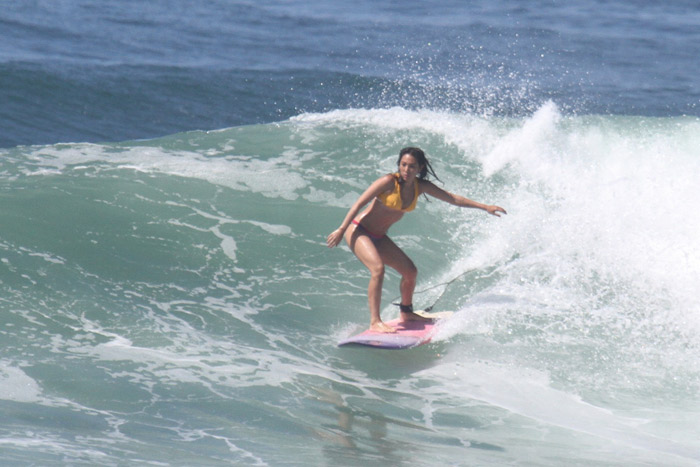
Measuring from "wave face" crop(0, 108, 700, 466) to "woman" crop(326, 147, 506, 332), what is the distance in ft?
1.81

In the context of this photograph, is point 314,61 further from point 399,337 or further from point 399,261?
point 399,337

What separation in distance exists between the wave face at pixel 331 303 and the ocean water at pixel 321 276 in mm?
28

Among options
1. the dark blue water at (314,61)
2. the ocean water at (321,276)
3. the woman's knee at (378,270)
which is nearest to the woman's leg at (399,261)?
the woman's knee at (378,270)

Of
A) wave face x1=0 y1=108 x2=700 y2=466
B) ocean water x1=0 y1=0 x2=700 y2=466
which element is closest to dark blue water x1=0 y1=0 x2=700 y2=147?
ocean water x1=0 y1=0 x2=700 y2=466

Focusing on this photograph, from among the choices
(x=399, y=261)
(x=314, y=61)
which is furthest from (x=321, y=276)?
(x=314, y=61)

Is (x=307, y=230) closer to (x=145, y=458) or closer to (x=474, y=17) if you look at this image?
(x=145, y=458)

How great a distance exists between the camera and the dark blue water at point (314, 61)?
16625 mm

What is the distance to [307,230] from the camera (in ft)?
33.7

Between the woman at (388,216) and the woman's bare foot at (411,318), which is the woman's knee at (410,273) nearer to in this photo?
the woman at (388,216)

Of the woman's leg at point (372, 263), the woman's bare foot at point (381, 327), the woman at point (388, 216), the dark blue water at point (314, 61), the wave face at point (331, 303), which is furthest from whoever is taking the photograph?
the dark blue water at point (314, 61)

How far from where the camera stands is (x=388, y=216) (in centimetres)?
736

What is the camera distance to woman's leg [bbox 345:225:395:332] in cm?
717

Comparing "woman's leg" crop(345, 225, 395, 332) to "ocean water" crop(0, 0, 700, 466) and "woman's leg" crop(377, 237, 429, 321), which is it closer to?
"woman's leg" crop(377, 237, 429, 321)

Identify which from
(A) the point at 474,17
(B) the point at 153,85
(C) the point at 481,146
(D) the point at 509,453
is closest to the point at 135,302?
(D) the point at 509,453
